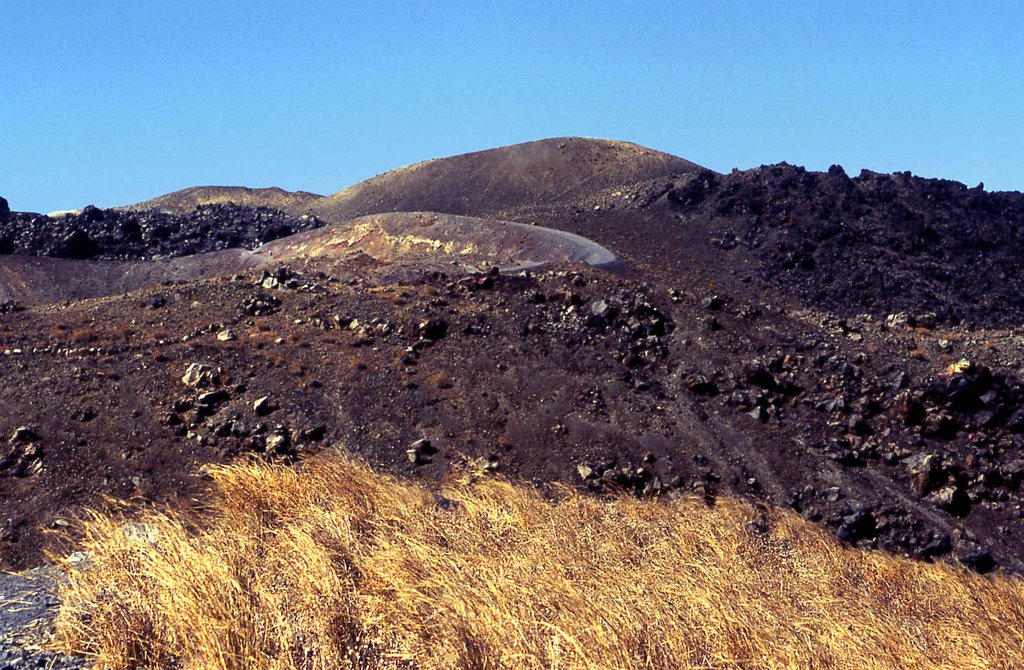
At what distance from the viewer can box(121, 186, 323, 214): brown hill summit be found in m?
59.2

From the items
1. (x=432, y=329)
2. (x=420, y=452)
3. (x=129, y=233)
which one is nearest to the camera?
(x=420, y=452)

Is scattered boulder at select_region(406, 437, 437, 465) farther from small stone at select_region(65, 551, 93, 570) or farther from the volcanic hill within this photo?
small stone at select_region(65, 551, 93, 570)

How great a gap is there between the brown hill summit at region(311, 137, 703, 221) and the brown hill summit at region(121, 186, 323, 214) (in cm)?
537

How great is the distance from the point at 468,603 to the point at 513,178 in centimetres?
4260

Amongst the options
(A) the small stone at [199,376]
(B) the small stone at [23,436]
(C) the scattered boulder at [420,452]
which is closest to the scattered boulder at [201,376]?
(A) the small stone at [199,376]

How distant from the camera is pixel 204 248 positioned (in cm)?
3809

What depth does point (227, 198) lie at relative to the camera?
6228 cm

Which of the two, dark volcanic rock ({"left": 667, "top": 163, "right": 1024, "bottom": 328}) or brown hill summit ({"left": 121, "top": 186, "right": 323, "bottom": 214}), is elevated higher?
brown hill summit ({"left": 121, "top": 186, "right": 323, "bottom": 214})

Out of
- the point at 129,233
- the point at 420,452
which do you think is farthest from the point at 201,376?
the point at 129,233

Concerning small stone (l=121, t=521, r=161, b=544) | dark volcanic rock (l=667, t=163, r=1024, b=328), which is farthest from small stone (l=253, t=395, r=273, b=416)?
dark volcanic rock (l=667, t=163, r=1024, b=328)

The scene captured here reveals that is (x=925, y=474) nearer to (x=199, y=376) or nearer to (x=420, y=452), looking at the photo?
(x=420, y=452)

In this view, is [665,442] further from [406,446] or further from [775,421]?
[406,446]

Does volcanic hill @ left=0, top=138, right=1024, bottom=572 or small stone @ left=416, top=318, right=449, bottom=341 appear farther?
small stone @ left=416, top=318, right=449, bottom=341

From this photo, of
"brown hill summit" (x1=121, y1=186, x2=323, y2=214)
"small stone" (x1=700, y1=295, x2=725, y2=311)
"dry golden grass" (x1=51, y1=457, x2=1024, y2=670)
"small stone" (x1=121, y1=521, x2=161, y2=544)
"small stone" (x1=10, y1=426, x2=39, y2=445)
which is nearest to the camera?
"dry golden grass" (x1=51, y1=457, x2=1024, y2=670)
